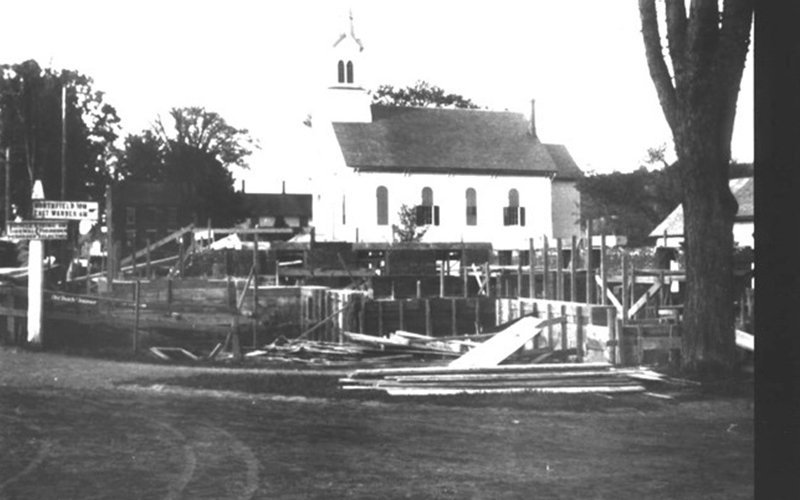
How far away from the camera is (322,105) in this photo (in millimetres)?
60688

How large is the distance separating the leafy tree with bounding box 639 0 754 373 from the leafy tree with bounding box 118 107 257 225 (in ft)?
16.4

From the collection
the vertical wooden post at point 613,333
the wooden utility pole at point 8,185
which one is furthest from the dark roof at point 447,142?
the wooden utility pole at point 8,185

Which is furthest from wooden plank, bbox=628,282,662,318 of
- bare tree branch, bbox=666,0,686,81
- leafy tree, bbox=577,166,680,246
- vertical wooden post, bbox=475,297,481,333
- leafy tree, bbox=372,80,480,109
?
leafy tree, bbox=372,80,480,109

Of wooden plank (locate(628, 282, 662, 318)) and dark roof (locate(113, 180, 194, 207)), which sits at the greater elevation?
dark roof (locate(113, 180, 194, 207))

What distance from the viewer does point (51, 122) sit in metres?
12.0

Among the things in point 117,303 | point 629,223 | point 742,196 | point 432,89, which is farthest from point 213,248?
point 432,89

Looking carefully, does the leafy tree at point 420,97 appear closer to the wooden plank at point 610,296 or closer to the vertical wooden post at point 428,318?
the vertical wooden post at point 428,318

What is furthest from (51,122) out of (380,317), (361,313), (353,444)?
(380,317)

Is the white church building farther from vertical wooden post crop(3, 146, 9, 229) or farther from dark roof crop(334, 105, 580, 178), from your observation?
vertical wooden post crop(3, 146, 9, 229)

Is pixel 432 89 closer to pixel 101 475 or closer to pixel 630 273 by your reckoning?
pixel 630 273

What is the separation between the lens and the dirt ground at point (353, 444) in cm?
857

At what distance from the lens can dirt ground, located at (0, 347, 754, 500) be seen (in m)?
8.57

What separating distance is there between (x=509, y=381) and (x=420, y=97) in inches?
2209

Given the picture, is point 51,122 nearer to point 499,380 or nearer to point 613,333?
point 499,380
